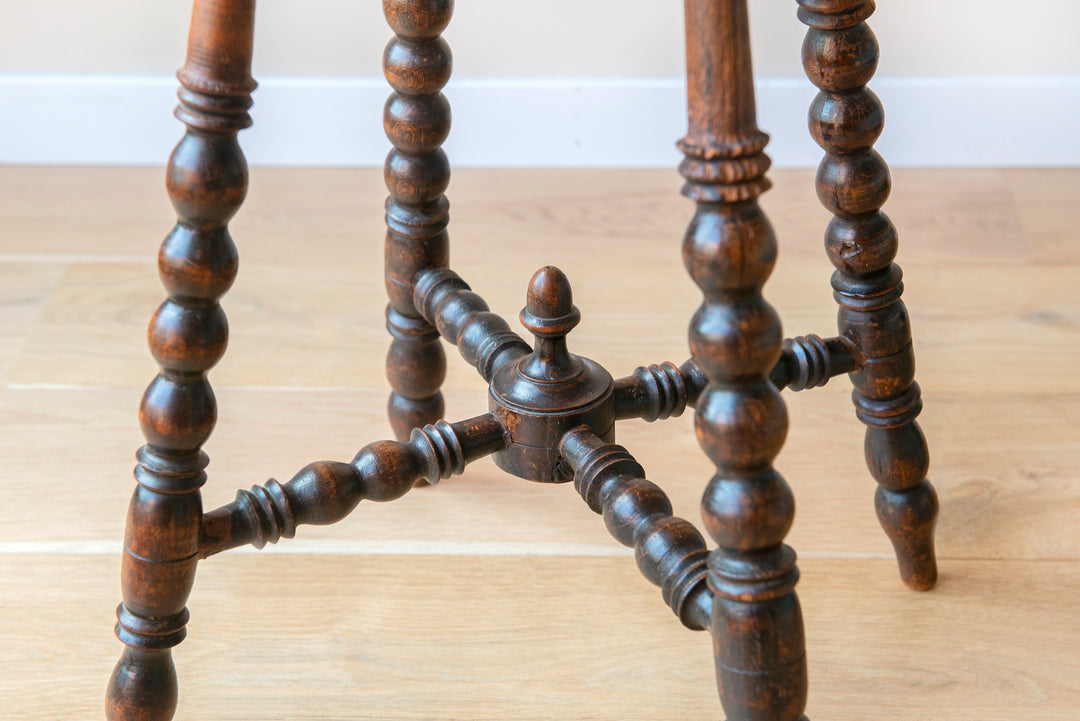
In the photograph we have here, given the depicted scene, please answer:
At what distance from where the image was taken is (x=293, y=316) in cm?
119

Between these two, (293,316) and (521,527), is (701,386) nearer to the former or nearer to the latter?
(521,527)

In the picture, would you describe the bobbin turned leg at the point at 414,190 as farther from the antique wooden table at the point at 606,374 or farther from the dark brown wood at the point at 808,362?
the dark brown wood at the point at 808,362

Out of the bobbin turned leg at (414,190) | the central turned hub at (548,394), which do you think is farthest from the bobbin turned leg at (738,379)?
the bobbin turned leg at (414,190)

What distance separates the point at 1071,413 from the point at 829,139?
0.45 meters

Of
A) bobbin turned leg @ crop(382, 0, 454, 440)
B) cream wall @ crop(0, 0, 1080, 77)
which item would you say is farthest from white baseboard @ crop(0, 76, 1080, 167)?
bobbin turned leg @ crop(382, 0, 454, 440)

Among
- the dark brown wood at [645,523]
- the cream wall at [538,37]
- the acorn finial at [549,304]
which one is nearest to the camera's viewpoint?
the dark brown wood at [645,523]

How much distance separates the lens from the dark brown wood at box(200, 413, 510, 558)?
2.16 feet

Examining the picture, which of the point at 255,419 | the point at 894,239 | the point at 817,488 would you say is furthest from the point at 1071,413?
the point at 255,419

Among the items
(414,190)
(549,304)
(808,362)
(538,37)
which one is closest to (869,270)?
(808,362)

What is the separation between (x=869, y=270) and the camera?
0.72m

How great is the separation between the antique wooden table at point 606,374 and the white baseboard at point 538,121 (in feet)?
2.13

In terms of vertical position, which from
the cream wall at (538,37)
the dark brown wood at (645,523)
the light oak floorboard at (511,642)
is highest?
the cream wall at (538,37)

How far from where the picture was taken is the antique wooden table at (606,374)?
505 millimetres

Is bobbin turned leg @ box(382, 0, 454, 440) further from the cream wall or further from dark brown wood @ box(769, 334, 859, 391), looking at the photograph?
the cream wall
